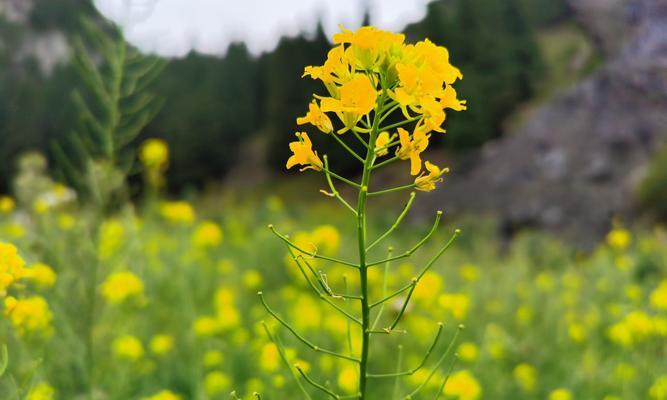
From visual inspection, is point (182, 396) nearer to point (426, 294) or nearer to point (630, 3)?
point (426, 294)

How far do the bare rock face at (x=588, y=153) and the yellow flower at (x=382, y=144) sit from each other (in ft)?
28.8

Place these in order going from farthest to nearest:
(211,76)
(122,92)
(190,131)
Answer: (211,76), (190,131), (122,92)

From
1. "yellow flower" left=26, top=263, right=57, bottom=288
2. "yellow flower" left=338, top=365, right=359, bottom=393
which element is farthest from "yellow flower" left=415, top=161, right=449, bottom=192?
"yellow flower" left=26, top=263, right=57, bottom=288

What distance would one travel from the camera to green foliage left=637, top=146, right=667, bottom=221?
895 cm

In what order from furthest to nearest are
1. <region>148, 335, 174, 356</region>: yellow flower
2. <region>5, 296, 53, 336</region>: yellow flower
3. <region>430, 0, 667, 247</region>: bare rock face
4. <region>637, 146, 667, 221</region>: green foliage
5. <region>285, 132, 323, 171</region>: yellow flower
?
1. <region>430, 0, 667, 247</region>: bare rock face
2. <region>637, 146, 667, 221</region>: green foliage
3. <region>148, 335, 174, 356</region>: yellow flower
4. <region>5, 296, 53, 336</region>: yellow flower
5. <region>285, 132, 323, 171</region>: yellow flower

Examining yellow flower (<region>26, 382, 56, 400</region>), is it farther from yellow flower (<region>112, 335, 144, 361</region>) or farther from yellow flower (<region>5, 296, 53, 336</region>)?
yellow flower (<region>112, 335, 144, 361</region>)

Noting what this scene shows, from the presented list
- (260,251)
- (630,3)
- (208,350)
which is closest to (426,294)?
(208,350)

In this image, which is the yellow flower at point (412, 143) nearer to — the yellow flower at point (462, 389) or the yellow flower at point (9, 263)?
the yellow flower at point (9, 263)

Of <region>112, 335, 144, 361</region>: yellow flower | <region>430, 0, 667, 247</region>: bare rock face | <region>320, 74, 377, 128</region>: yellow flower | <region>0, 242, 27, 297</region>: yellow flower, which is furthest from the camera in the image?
<region>430, 0, 667, 247</region>: bare rock face

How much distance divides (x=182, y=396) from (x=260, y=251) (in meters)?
2.39

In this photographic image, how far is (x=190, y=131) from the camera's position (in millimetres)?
24359

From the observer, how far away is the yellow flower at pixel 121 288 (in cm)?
257

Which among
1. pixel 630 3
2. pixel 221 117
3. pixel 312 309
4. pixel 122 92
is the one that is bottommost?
pixel 122 92

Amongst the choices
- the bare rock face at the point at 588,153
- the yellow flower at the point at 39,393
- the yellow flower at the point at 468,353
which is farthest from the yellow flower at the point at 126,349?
the bare rock face at the point at 588,153
